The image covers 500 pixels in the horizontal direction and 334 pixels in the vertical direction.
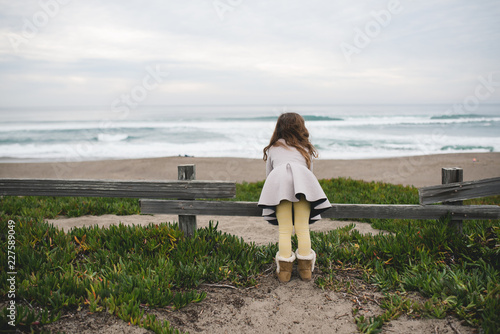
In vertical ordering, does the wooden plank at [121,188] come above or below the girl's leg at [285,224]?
above

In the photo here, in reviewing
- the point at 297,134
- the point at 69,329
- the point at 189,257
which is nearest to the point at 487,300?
the point at 297,134

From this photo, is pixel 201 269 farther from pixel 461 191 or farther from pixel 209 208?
pixel 461 191

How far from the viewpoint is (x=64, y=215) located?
267 inches

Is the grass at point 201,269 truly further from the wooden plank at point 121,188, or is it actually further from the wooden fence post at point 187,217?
the wooden plank at point 121,188

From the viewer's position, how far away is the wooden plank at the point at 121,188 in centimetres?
437

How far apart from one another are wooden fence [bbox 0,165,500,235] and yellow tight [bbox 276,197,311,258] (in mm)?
585

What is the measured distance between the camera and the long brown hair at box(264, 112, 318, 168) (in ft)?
12.9

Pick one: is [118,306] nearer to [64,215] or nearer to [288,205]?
A: [288,205]

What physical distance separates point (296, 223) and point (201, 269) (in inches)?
42.7

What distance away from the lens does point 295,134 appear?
397cm

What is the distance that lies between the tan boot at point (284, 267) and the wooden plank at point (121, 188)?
99 centimetres

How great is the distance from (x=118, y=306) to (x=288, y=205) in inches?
72.2

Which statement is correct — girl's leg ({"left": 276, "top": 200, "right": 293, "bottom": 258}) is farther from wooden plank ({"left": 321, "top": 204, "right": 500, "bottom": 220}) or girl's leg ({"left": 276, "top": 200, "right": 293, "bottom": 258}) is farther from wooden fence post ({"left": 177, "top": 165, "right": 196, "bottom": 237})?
wooden fence post ({"left": 177, "top": 165, "right": 196, "bottom": 237})

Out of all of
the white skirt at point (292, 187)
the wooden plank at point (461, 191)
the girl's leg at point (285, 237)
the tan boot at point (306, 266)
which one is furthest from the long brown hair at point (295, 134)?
the wooden plank at point (461, 191)
